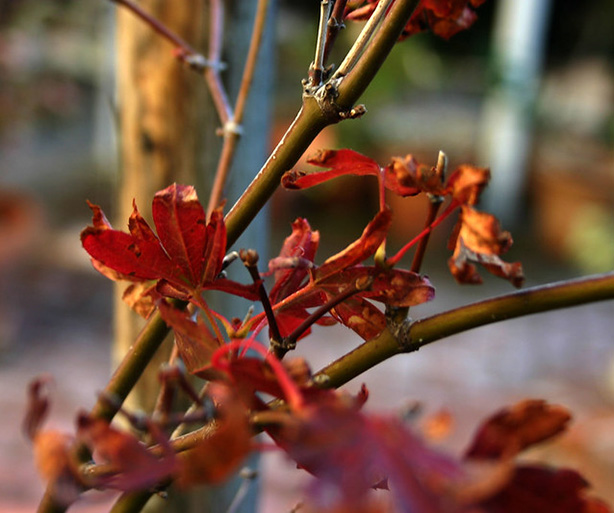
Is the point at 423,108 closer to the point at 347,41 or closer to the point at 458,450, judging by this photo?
the point at 347,41

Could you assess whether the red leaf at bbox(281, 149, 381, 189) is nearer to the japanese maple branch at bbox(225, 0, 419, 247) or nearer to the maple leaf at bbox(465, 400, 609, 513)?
the japanese maple branch at bbox(225, 0, 419, 247)

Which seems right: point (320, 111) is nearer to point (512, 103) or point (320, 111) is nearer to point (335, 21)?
point (335, 21)

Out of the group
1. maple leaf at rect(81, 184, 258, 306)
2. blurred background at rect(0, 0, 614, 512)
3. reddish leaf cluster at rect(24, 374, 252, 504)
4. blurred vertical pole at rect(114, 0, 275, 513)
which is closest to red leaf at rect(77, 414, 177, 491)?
reddish leaf cluster at rect(24, 374, 252, 504)

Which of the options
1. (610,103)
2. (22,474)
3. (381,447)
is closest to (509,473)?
(381,447)

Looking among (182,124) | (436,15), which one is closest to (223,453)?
(436,15)

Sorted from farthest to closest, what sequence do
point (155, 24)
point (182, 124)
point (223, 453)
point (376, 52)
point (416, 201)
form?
point (416, 201)
point (182, 124)
point (155, 24)
point (376, 52)
point (223, 453)

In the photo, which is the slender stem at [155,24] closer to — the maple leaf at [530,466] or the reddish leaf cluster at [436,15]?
the reddish leaf cluster at [436,15]
